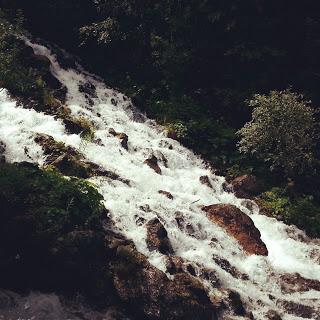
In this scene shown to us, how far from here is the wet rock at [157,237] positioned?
12219 mm

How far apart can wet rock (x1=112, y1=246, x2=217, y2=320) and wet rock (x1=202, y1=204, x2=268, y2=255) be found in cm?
370

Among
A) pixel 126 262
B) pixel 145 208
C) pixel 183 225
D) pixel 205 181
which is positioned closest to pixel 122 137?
pixel 205 181

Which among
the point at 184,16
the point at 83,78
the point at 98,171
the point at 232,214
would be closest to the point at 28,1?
the point at 83,78

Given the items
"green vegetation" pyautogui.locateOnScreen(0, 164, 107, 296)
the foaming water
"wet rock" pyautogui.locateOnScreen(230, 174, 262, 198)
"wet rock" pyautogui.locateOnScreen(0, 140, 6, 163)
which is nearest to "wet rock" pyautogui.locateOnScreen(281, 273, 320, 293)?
the foaming water

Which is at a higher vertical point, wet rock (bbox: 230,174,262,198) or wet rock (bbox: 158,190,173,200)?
wet rock (bbox: 230,174,262,198)

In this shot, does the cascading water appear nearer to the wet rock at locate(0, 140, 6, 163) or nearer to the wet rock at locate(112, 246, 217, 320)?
the wet rock at locate(0, 140, 6, 163)

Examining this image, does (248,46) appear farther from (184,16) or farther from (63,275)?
(63,275)

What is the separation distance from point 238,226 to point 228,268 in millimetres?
2263

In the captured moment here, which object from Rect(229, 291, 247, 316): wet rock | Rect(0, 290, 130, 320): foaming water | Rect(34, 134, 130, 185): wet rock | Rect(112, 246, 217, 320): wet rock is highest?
Rect(34, 134, 130, 185): wet rock

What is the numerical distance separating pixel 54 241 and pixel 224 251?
16.4ft

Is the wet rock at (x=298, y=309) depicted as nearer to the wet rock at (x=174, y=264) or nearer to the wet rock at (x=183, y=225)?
the wet rock at (x=174, y=264)

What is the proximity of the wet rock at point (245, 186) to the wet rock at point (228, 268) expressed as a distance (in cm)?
548

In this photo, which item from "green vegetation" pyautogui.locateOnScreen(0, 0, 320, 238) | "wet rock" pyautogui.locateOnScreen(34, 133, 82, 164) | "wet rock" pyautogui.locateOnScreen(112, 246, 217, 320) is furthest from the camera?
"green vegetation" pyautogui.locateOnScreen(0, 0, 320, 238)

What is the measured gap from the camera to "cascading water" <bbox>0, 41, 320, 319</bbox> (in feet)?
41.2
